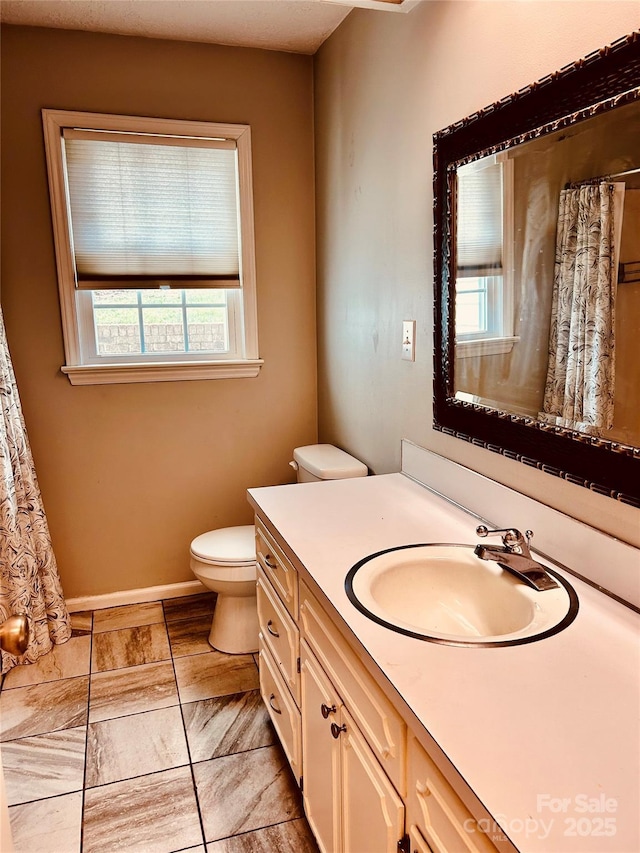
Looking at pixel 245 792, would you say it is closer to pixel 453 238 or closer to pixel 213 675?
pixel 213 675

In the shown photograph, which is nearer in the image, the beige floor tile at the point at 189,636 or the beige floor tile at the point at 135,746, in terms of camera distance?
the beige floor tile at the point at 135,746

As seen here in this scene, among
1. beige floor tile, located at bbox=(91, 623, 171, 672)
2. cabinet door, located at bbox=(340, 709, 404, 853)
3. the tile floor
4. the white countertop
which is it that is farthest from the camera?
beige floor tile, located at bbox=(91, 623, 171, 672)

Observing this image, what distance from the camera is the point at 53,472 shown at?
9.14 ft

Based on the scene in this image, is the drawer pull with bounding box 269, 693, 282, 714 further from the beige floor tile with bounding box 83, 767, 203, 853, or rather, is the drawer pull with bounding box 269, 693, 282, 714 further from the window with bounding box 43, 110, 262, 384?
the window with bounding box 43, 110, 262, 384

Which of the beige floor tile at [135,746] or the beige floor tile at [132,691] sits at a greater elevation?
A: the beige floor tile at [132,691]

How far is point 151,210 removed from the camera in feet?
8.93

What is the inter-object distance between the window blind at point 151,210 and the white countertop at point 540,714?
1.83 meters

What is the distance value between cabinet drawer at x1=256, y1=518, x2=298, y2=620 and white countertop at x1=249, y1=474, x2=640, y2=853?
0.21 meters

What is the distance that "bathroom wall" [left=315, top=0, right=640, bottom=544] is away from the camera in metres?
1.35

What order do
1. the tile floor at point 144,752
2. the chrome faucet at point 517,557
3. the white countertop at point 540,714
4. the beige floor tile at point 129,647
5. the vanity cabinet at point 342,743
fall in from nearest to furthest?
the white countertop at point 540,714 → the vanity cabinet at point 342,743 → the chrome faucet at point 517,557 → the tile floor at point 144,752 → the beige floor tile at point 129,647

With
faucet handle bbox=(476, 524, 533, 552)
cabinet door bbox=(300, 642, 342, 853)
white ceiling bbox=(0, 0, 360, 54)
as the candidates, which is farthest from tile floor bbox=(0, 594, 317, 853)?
white ceiling bbox=(0, 0, 360, 54)

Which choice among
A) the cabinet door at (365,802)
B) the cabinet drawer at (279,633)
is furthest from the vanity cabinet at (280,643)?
the cabinet door at (365,802)

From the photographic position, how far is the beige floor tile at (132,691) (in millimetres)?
2252

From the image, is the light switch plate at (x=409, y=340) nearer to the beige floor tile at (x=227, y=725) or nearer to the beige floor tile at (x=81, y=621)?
the beige floor tile at (x=227, y=725)
